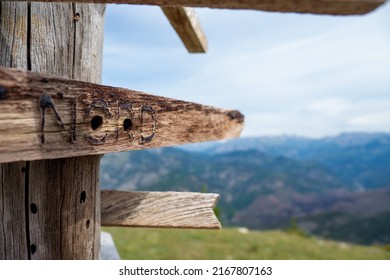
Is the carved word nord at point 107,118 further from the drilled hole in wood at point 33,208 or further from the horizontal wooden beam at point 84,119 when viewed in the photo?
the drilled hole in wood at point 33,208

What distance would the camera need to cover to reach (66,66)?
1.90 metres

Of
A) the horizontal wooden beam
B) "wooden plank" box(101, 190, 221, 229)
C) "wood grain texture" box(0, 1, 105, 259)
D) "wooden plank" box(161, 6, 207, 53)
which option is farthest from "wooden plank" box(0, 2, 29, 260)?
"wooden plank" box(161, 6, 207, 53)

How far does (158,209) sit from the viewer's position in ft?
7.69

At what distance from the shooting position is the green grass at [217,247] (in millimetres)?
9383

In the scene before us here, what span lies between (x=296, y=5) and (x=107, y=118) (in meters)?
0.90

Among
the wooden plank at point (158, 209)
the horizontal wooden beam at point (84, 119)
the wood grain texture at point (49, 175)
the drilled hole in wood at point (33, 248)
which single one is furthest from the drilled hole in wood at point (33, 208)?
the wooden plank at point (158, 209)

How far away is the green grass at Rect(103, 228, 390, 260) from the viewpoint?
9.38 m

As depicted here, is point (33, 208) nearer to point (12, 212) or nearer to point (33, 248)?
point (12, 212)

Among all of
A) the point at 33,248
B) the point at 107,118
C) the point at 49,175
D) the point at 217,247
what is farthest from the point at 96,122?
the point at 217,247

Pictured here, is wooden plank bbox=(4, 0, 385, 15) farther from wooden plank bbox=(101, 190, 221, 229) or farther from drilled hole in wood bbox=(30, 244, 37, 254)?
wooden plank bbox=(101, 190, 221, 229)

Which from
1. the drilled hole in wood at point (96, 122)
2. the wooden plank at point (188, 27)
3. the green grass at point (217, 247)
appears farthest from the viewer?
the green grass at point (217, 247)
